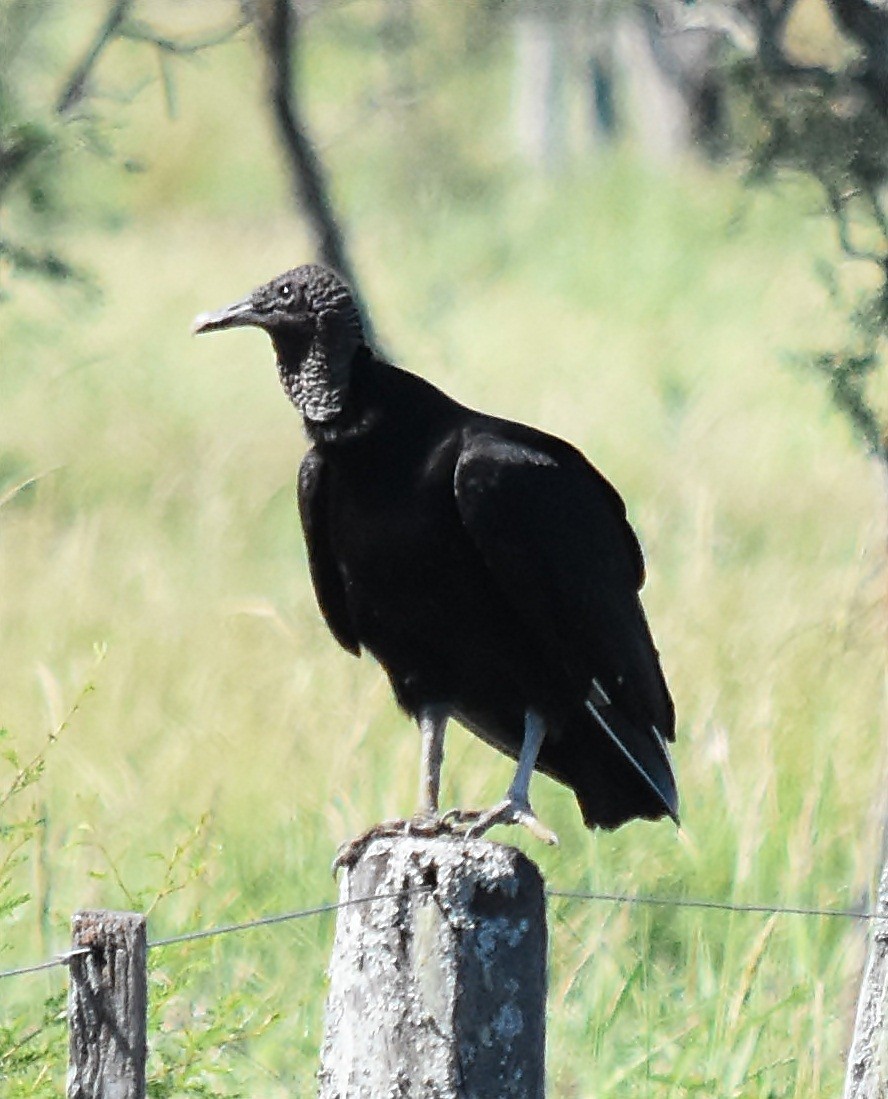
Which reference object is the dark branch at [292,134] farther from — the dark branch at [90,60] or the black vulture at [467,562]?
the black vulture at [467,562]

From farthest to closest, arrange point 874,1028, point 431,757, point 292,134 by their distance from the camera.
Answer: point 292,134 < point 431,757 < point 874,1028

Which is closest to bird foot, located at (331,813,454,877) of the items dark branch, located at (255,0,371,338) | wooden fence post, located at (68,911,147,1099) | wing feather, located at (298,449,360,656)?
wing feather, located at (298,449,360,656)

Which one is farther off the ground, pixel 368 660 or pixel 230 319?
pixel 230 319

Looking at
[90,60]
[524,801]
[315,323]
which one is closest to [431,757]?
[524,801]

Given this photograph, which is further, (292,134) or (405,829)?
(292,134)

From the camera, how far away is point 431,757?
3.29m

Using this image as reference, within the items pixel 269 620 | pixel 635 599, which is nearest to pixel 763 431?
pixel 269 620

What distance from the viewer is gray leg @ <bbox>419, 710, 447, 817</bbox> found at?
3.21m

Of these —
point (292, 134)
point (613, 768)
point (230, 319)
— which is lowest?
point (613, 768)

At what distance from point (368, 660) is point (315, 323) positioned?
1975 mm

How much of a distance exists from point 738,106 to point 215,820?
1.83m

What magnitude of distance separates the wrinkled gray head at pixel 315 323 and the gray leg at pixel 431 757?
1.79 feet

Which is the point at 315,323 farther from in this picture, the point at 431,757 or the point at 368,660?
the point at 368,660

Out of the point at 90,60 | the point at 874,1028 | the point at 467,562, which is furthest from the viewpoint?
the point at 90,60
